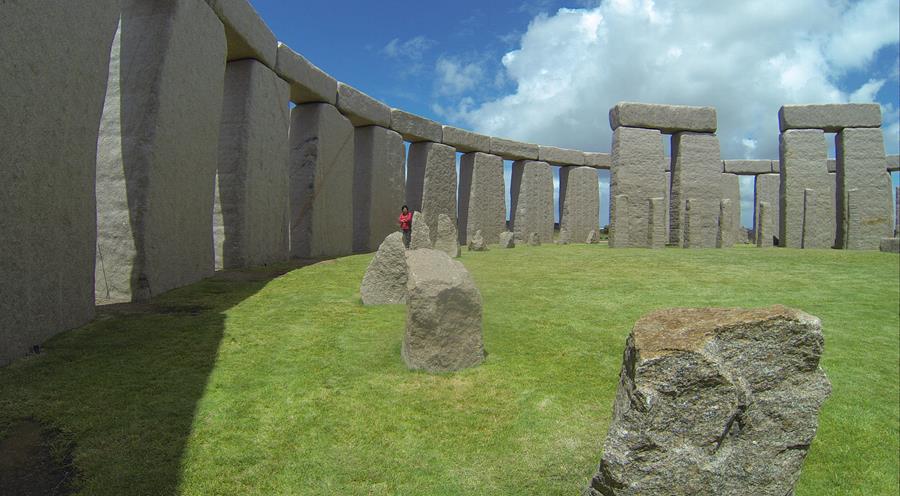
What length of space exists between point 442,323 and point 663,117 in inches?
478

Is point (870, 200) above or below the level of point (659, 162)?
below

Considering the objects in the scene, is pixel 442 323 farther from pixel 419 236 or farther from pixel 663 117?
pixel 663 117

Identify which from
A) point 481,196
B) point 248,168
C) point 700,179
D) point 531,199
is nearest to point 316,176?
point 248,168

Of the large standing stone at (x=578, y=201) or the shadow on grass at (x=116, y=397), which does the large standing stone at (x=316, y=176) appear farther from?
the large standing stone at (x=578, y=201)

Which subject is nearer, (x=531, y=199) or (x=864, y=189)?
(x=864, y=189)

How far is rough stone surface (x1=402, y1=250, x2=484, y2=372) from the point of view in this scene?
4078mm

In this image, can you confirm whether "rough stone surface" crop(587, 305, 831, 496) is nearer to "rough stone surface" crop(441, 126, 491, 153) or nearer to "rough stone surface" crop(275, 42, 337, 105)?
"rough stone surface" crop(275, 42, 337, 105)

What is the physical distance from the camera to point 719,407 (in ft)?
7.14

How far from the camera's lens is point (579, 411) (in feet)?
11.7

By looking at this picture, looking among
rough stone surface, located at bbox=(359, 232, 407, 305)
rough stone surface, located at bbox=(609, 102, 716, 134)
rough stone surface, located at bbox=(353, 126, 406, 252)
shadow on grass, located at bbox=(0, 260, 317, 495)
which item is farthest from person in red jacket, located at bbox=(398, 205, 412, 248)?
rough stone surface, located at bbox=(609, 102, 716, 134)

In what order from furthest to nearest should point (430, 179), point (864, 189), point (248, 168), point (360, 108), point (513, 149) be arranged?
point (513, 149) → point (430, 179) → point (864, 189) → point (360, 108) → point (248, 168)

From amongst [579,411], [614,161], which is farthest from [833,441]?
[614,161]

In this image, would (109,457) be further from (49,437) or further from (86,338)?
(86,338)

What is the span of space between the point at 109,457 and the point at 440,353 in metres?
2.14
